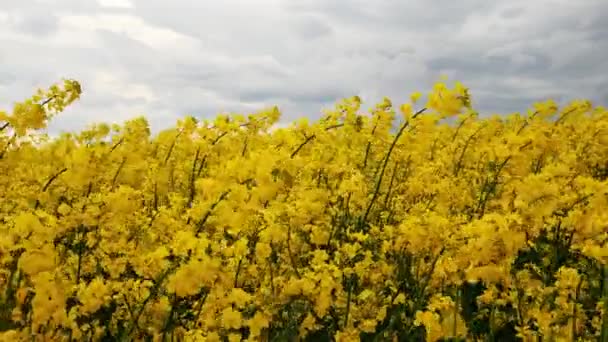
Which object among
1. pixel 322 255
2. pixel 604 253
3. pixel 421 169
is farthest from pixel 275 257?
pixel 604 253

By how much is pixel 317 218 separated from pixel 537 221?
5.41ft

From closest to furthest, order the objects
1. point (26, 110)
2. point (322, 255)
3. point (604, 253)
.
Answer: point (604, 253) < point (322, 255) < point (26, 110)

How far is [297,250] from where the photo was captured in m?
5.41

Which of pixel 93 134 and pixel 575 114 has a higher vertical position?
pixel 575 114

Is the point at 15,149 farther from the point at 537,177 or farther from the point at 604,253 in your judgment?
the point at 604,253

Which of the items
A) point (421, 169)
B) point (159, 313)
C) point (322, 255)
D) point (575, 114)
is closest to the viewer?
point (322, 255)

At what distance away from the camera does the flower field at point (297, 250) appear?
4.39 metres

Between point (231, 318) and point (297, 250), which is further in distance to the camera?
point (297, 250)

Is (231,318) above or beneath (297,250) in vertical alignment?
beneath

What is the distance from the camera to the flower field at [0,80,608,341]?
4387mm

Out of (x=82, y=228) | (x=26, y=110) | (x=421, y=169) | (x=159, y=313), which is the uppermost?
(x=26, y=110)

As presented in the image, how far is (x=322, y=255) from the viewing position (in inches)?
177

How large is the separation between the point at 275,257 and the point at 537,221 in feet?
8.65

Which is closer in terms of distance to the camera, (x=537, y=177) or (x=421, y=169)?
(x=537, y=177)
